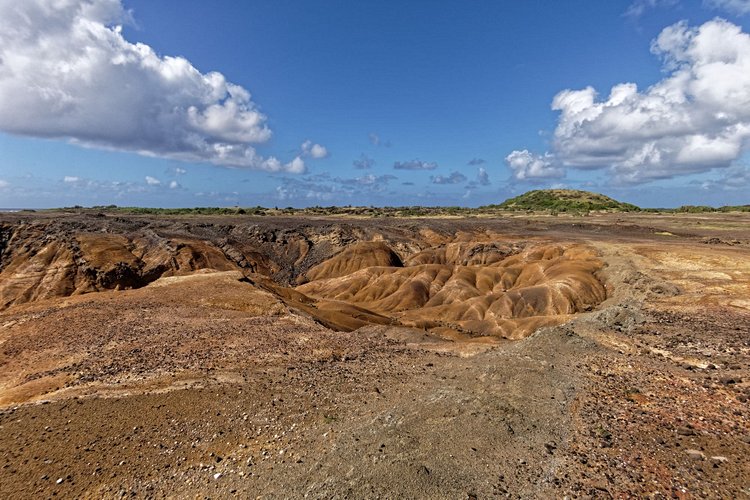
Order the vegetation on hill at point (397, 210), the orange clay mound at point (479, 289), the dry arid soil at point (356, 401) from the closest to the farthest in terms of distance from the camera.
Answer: the dry arid soil at point (356, 401), the orange clay mound at point (479, 289), the vegetation on hill at point (397, 210)

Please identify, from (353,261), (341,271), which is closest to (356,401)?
(341,271)

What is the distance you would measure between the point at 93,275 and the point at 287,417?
5213 centimetres

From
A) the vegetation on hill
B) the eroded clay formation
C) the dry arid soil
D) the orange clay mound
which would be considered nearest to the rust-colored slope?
the eroded clay formation

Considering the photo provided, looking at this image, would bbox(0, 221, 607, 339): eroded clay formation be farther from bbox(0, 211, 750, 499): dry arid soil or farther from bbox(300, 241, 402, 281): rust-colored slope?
bbox(0, 211, 750, 499): dry arid soil

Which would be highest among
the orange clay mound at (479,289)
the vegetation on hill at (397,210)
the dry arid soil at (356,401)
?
the vegetation on hill at (397,210)

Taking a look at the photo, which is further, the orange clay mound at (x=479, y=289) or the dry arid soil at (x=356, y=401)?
the orange clay mound at (x=479, y=289)

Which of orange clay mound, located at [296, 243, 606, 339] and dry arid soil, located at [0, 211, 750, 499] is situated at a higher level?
dry arid soil, located at [0, 211, 750, 499]

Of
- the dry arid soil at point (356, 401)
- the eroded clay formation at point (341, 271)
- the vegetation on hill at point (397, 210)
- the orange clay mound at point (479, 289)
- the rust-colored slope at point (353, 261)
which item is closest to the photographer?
the dry arid soil at point (356, 401)

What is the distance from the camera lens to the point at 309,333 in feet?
79.8

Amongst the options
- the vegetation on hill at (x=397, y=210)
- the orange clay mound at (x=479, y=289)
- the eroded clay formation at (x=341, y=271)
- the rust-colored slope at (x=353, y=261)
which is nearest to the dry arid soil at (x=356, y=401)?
the orange clay mound at (x=479, y=289)

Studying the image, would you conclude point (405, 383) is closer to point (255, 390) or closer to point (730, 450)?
point (255, 390)

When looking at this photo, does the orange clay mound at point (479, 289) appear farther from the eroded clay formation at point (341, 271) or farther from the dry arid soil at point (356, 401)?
the dry arid soil at point (356, 401)

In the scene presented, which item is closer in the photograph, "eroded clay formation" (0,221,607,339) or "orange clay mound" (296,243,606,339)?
"orange clay mound" (296,243,606,339)

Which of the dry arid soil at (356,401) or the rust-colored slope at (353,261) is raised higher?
the dry arid soil at (356,401)
